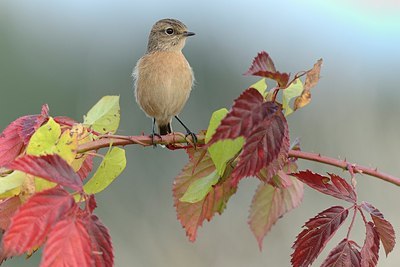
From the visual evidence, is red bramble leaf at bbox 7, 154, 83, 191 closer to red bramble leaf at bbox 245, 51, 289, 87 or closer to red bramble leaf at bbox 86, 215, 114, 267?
red bramble leaf at bbox 86, 215, 114, 267

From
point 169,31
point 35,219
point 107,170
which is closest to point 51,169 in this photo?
point 35,219

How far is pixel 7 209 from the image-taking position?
133cm

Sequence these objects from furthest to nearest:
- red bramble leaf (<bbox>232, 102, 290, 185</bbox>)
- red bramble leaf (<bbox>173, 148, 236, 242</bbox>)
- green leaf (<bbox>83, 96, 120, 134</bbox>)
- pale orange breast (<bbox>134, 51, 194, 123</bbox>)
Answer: pale orange breast (<bbox>134, 51, 194, 123</bbox>) < green leaf (<bbox>83, 96, 120, 134</bbox>) < red bramble leaf (<bbox>173, 148, 236, 242</bbox>) < red bramble leaf (<bbox>232, 102, 290, 185</bbox>)

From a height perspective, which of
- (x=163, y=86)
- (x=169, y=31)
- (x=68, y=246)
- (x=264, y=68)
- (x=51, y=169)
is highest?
(x=169, y=31)

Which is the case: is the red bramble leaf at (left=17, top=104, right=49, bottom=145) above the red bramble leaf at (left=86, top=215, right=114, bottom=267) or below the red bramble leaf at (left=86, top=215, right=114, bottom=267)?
above

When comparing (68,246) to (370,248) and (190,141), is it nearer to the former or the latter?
(190,141)

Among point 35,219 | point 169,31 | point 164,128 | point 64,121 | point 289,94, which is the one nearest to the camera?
point 35,219

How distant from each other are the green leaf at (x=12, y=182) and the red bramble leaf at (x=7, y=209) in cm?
6

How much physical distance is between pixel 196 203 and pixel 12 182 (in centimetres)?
40

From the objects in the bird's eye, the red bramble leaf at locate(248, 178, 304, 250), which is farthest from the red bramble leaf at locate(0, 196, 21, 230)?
the bird's eye

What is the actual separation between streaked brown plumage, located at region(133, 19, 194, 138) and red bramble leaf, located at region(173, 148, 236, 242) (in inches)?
59.8

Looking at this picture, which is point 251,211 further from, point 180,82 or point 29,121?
point 180,82

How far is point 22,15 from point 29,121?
24986mm

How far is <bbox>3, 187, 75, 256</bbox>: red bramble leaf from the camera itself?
1032 mm
